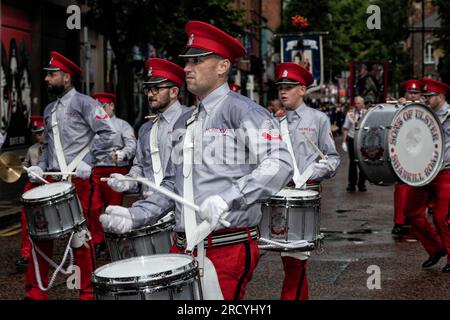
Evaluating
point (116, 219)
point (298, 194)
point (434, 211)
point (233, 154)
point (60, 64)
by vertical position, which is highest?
point (60, 64)

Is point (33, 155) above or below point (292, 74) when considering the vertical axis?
below

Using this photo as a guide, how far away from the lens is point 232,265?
466 cm

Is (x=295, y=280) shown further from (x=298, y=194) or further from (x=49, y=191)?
(x=49, y=191)

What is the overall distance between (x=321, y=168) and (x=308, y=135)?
0.45m

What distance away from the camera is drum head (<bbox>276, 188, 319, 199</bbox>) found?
698cm

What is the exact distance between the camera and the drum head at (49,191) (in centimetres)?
730

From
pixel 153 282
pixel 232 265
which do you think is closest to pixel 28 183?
pixel 232 265

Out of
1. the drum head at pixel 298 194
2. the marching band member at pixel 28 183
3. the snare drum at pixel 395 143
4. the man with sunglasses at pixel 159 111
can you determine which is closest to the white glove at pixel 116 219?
the drum head at pixel 298 194

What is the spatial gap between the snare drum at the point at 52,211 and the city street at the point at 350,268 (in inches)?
38.7

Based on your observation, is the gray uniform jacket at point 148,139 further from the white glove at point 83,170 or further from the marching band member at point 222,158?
the marching band member at point 222,158

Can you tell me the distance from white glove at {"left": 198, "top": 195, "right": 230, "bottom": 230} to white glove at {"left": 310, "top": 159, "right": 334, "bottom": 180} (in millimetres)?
3435

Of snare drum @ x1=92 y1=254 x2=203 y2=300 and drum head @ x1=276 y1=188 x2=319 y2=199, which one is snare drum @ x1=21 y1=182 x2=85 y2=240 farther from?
snare drum @ x1=92 y1=254 x2=203 y2=300

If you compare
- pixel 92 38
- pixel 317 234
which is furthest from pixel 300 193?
pixel 92 38
